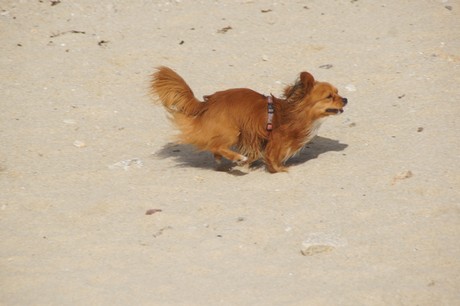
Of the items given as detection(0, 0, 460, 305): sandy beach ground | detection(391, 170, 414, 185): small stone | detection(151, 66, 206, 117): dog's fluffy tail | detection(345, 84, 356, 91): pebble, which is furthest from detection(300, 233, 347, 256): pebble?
detection(345, 84, 356, 91): pebble

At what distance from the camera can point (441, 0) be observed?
9.96 m

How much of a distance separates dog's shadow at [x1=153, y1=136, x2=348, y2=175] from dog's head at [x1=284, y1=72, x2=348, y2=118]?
432 mm

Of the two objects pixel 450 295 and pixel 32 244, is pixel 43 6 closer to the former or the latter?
pixel 32 244

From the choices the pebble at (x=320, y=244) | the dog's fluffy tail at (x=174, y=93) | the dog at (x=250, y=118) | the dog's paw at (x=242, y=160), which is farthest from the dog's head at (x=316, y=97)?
the pebble at (x=320, y=244)

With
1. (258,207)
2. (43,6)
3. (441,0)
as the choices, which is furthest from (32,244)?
(441,0)

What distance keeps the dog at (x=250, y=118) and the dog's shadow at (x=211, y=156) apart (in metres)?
0.22

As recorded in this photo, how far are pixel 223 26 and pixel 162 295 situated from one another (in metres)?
5.47

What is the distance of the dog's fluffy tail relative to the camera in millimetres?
6934

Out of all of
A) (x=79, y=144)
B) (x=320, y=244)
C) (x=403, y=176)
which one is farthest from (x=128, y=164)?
(x=403, y=176)

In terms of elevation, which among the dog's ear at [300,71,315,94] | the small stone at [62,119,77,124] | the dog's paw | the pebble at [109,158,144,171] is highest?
the dog's ear at [300,71,315,94]

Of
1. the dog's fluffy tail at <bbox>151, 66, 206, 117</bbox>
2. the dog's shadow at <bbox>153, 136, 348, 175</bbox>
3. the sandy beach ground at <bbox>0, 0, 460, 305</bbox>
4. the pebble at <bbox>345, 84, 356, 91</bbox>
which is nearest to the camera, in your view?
the sandy beach ground at <bbox>0, 0, 460, 305</bbox>

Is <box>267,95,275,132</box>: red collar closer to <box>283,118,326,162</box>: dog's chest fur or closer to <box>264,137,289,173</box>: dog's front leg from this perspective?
<box>264,137,289,173</box>: dog's front leg

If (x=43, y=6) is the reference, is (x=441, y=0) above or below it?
above

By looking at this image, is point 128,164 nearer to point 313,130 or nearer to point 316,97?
point 313,130
